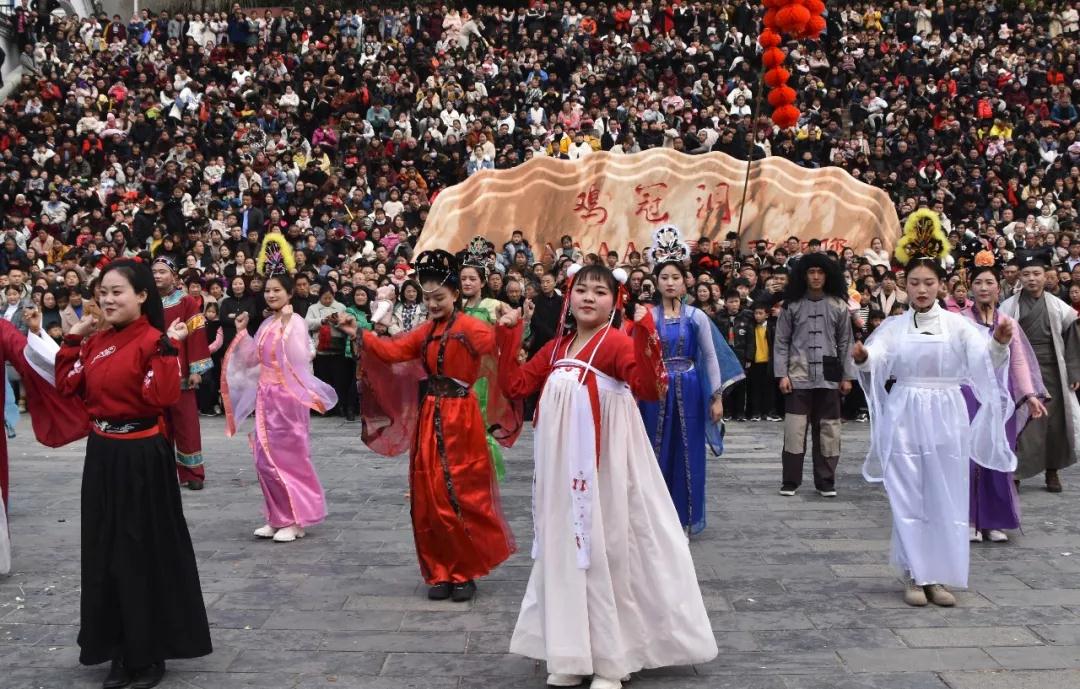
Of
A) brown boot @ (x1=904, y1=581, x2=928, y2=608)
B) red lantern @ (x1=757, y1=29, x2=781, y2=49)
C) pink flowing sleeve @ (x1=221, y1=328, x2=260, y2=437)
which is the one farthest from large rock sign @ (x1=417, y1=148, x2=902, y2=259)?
brown boot @ (x1=904, y1=581, x2=928, y2=608)

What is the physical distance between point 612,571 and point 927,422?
2.10 m

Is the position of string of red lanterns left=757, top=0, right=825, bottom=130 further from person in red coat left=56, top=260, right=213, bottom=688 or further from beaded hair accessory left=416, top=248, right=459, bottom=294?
person in red coat left=56, top=260, right=213, bottom=688

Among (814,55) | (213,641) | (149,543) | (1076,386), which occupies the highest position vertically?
(814,55)

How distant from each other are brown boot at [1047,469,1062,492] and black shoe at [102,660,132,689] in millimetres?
6976

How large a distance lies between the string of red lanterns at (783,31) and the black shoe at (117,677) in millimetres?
14516

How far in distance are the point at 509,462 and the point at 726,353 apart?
3.35 metres

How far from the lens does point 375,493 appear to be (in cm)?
869

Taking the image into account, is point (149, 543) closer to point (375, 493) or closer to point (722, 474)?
point (375, 493)

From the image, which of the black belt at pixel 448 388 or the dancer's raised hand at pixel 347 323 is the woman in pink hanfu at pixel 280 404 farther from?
the black belt at pixel 448 388

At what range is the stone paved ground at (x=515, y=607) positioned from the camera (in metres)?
4.61

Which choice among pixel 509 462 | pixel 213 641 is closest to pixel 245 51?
pixel 509 462

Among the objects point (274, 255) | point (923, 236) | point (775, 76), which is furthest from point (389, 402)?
point (775, 76)

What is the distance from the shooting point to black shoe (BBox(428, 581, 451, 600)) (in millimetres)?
5754

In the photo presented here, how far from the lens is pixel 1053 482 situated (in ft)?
29.0
